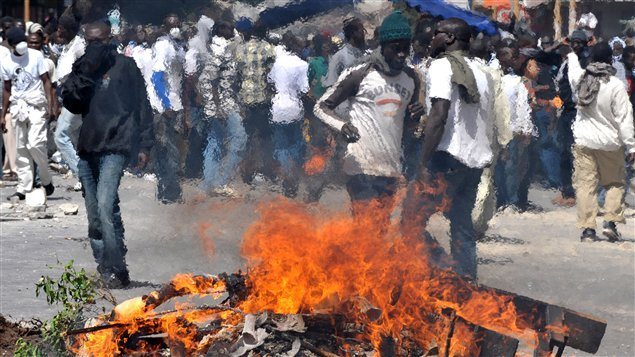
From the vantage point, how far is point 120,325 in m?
5.21

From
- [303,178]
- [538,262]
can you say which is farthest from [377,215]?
[303,178]

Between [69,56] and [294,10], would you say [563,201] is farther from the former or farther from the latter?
[69,56]

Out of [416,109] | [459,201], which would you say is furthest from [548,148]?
[416,109]

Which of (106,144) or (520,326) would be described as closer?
(520,326)

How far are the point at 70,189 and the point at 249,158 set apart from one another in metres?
2.38

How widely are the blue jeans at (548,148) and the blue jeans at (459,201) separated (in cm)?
751

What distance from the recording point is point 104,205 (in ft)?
29.3

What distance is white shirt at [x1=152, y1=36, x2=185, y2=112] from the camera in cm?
1596

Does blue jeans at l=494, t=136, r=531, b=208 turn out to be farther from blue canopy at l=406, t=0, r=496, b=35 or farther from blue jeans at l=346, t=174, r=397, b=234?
blue jeans at l=346, t=174, r=397, b=234

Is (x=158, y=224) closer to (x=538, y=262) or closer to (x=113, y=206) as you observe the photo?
(x=113, y=206)

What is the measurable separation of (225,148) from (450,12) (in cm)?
439

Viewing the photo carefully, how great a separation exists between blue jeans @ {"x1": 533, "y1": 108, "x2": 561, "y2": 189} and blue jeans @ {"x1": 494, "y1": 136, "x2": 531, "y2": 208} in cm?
57

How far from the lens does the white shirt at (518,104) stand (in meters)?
13.3

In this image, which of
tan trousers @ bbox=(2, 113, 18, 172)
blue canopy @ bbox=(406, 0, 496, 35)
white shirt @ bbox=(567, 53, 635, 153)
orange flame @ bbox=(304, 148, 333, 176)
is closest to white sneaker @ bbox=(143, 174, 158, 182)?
tan trousers @ bbox=(2, 113, 18, 172)
